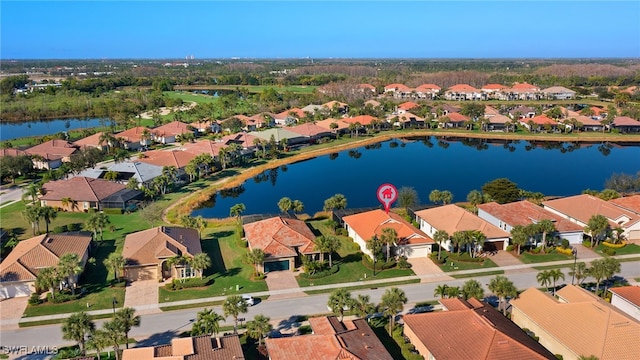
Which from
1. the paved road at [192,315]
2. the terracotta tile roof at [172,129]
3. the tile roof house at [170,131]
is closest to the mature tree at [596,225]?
the paved road at [192,315]

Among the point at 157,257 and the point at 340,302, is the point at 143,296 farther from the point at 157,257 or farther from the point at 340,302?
the point at 340,302

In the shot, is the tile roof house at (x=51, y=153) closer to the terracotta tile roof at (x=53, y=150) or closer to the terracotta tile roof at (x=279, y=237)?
the terracotta tile roof at (x=53, y=150)

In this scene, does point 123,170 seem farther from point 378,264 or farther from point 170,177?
point 378,264

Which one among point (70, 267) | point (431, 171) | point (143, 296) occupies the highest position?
point (70, 267)

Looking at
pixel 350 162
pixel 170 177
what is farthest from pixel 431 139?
pixel 170 177

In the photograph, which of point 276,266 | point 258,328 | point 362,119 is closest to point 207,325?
point 258,328

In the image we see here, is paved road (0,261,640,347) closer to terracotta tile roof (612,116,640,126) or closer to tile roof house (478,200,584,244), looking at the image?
tile roof house (478,200,584,244)
